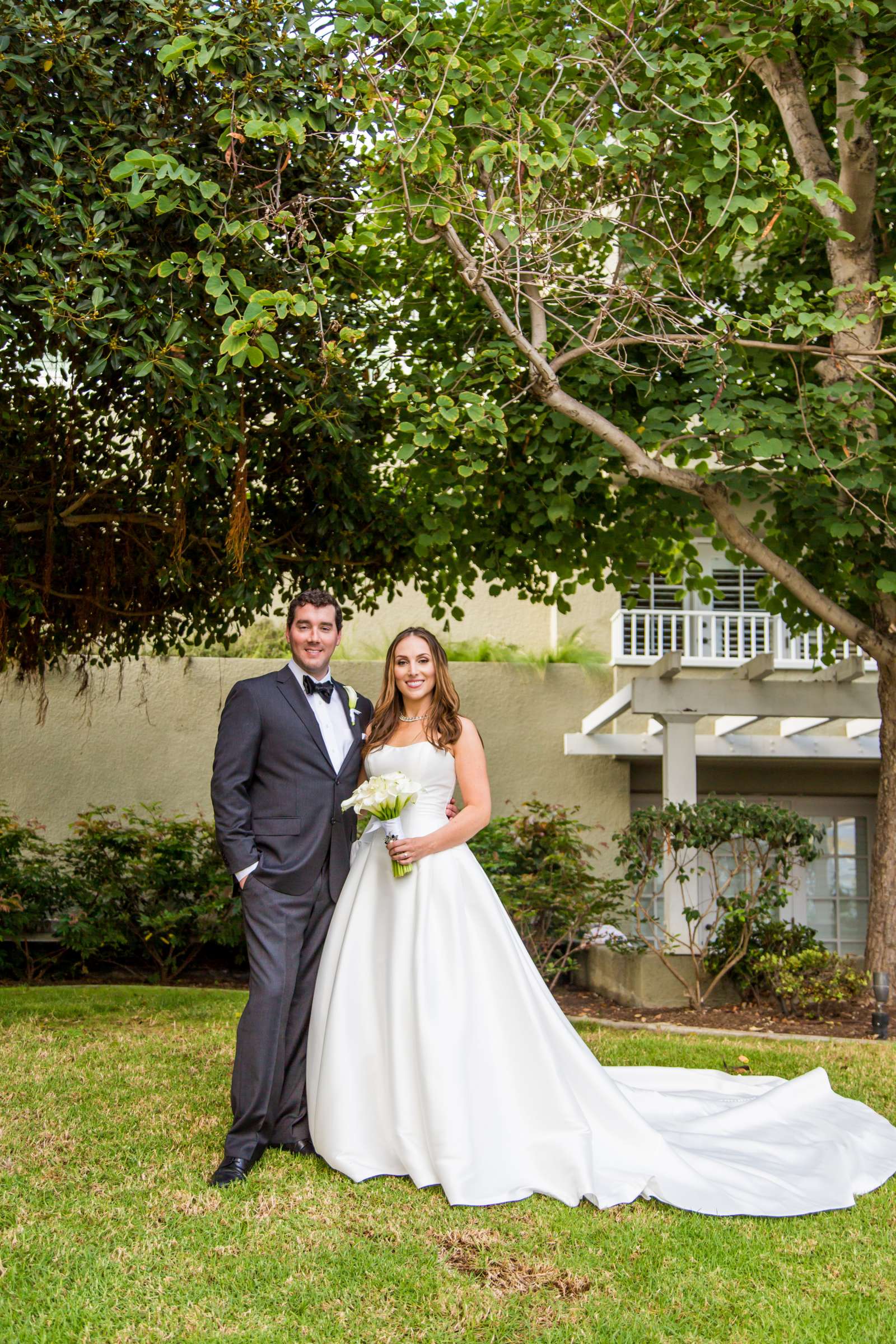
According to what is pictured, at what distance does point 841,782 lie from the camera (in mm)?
14016

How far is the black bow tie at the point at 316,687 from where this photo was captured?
4.52 m

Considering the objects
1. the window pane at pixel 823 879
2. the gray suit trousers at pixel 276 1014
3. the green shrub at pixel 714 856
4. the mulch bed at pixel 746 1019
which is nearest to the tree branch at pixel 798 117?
→ the green shrub at pixel 714 856

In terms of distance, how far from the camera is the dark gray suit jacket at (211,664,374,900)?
13.9 feet

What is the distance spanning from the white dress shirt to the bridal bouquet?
25 cm

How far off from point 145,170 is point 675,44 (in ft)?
13.0

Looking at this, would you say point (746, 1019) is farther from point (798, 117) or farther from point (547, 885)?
point (798, 117)

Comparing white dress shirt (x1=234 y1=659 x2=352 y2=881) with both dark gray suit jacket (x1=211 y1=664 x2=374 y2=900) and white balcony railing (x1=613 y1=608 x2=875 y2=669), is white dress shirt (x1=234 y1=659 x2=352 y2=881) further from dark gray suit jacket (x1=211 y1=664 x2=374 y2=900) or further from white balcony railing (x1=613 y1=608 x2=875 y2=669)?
white balcony railing (x1=613 y1=608 x2=875 y2=669)

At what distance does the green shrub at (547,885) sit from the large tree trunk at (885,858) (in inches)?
83.0

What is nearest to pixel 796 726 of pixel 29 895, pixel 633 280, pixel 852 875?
pixel 852 875

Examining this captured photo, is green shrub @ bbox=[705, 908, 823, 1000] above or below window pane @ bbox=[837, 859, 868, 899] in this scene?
above

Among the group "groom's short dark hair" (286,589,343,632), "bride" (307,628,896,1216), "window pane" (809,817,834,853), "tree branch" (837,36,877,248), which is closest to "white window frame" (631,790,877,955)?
"window pane" (809,817,834,853)

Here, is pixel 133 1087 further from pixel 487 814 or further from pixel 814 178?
pixel 814 178

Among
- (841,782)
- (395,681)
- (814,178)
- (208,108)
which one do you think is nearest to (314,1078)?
(395,681)

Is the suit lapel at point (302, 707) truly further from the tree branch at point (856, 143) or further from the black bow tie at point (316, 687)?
the tree branch at point (856, 143)
